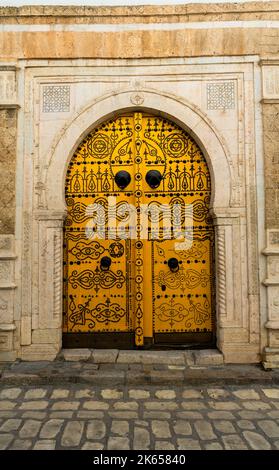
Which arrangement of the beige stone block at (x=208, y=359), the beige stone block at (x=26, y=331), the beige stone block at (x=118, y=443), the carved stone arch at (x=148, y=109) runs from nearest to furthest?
the beige stone block at (x=118, y=443), the beige stone block at (x=208, y=359), the beige stone block at (x=26, y=331), the carved stone arch at (x=148, y=109)

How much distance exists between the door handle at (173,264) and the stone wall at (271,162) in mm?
1175

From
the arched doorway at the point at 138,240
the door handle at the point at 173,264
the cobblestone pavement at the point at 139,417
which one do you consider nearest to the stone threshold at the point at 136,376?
the cobblestone pavement at the point at 139,417

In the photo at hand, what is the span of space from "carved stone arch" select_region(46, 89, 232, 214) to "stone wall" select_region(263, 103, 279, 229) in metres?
0.46

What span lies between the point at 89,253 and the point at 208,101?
243 cm

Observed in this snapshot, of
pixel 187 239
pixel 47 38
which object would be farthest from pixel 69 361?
pixel 47 38

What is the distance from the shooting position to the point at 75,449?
2.38 metres

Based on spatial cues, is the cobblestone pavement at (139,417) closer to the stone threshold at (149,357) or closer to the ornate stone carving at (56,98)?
the stone threshold at (149,357)

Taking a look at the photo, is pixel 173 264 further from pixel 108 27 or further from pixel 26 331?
pixel 108 27

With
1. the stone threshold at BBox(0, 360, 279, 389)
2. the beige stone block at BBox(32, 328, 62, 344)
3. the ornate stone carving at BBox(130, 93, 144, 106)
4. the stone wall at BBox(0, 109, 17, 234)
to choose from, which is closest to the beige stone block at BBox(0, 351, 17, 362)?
the stone threshold at BBox(0, 360, 279, 389)

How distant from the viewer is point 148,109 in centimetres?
415

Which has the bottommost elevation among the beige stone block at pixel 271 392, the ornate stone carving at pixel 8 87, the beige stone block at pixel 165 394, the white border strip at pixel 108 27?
the beige stone block at pixel 271 392

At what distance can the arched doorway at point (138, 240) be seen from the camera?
13.4 feet
